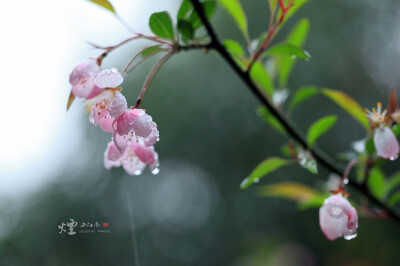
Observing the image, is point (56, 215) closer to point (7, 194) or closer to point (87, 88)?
point (7, 194)

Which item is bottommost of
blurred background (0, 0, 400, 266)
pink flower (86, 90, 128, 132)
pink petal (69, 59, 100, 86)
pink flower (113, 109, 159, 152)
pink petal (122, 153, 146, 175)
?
blurred background (0, 0, 400, 266)

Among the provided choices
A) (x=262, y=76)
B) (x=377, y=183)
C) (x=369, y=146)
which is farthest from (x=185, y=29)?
(x=377, y=183)

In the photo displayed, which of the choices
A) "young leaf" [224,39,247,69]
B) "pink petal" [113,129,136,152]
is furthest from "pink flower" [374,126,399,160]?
"pink petal" [113,129,136,152]

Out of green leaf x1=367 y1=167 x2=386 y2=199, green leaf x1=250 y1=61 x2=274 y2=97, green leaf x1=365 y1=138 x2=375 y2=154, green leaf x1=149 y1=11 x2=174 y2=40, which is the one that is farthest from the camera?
green leaf x1=367 y1=167 x2=386 y2=199

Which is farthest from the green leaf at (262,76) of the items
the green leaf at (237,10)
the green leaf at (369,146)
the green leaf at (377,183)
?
the green leaf at (377,183)

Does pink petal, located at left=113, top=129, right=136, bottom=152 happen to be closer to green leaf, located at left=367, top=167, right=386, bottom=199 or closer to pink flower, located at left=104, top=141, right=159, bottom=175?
pink flower, located at left=104, top=141, right=159, bottom=175

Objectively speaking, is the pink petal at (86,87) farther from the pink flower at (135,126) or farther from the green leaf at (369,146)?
the green leaf at (369,146)

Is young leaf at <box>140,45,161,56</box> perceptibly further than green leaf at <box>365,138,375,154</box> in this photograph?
No
